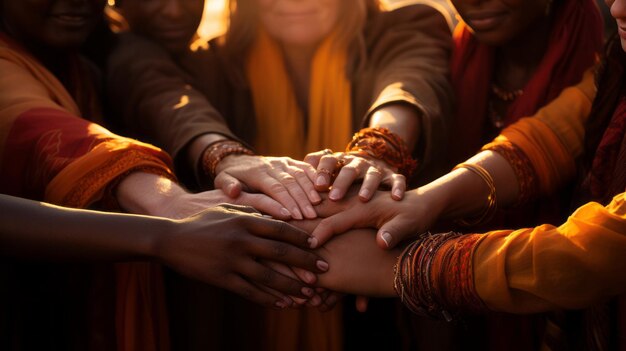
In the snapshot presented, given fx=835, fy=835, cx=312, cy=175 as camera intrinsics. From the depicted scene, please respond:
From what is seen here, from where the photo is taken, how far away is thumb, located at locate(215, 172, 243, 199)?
2221 millimetres

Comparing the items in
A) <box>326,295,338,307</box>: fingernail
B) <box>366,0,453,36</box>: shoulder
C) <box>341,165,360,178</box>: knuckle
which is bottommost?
<box>326,295,338,307</box>: fingernail

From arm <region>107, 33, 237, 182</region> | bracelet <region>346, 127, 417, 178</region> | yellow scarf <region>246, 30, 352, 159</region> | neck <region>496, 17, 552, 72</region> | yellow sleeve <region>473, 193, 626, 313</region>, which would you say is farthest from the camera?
yellow scarf <region>246, 30, 352, 159</region>

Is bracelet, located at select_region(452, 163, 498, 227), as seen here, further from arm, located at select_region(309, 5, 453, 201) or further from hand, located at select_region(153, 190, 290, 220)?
hand, located at select_region(153, 190, 290, 220)

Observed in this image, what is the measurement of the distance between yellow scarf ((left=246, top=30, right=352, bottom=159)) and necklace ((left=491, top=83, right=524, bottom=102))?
18.9 inches

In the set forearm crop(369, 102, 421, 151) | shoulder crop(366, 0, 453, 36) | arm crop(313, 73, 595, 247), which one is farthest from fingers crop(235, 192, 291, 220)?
shoulder crop(366, 0, 453, 36)

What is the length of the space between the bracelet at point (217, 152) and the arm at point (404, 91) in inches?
9.6

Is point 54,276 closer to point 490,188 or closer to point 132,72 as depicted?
point 132,72

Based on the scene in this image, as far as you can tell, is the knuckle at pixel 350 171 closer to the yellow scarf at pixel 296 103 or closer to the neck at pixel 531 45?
the yellow scarf at pixel 296 103

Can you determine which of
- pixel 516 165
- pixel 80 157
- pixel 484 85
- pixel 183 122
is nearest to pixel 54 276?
pixel 80 157

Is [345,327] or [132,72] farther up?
[132,72]

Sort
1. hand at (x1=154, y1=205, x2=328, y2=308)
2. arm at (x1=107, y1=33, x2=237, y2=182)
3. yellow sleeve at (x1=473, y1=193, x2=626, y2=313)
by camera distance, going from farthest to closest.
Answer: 1. arm at (x1=107, y1=33, x2=237, y2=182)
2. hand at (x1=154, y1=205, x2=328, y2=308)
3. yellow sleeve at (x1=473, y1=193, x2=626, y2=313)

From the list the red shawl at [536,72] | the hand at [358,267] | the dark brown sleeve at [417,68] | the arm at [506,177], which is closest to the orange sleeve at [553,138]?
the arm at [506,177]

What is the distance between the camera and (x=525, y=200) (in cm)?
237

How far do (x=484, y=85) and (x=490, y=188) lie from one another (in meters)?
0.54
